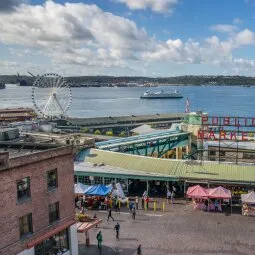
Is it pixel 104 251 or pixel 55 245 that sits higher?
pixel 55 245

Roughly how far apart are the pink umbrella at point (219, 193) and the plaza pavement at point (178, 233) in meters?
1.54

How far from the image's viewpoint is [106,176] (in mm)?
41406

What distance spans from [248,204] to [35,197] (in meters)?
19.8

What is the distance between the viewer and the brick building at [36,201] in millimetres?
21859

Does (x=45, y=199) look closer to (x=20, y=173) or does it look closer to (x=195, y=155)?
(x=20, y=173)

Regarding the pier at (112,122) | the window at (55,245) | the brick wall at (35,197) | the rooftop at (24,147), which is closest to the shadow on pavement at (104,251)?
the window at (55,245)

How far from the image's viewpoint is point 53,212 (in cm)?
2541

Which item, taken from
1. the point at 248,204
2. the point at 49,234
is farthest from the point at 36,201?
the point at 248,204

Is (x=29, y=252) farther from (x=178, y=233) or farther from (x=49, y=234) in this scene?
(x=178, y=233)

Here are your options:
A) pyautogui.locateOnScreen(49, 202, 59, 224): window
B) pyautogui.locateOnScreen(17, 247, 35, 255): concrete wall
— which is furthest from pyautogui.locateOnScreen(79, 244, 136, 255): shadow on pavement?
pyautogui.locateOnScreen(17, 247, 35, 255): concrete wall

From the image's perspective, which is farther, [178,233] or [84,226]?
[178,233]

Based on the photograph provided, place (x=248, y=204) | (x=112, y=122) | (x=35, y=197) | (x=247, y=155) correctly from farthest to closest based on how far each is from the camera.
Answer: (x=112, y=122)
(x=247, y=155)
(x=248, y=204)
(x=35, y=197)

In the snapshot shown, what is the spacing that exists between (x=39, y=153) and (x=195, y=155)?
120 ft

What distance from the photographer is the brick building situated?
21.9m
